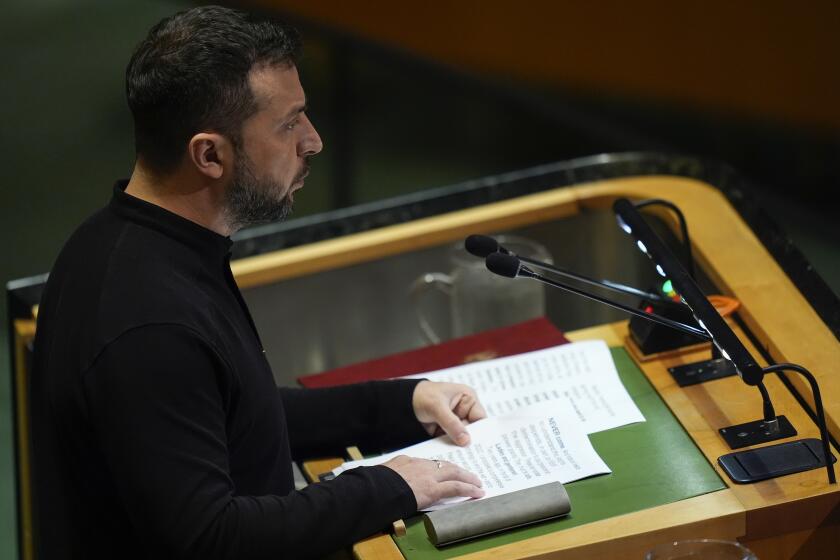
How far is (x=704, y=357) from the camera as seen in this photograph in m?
2.13

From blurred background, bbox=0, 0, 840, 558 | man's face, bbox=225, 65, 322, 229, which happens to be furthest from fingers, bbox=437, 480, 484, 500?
blurred background, bbox=0, 0, 840, 558

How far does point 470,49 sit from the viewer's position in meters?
4.64

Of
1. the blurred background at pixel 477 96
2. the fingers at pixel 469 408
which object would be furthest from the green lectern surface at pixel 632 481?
the blurred background at pixel 477 96

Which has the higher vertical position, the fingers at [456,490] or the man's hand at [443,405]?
the man's hand at [443,405]

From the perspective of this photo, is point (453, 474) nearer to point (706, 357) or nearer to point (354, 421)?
point (354, 421)

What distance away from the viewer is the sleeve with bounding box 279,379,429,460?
2027 millimetres

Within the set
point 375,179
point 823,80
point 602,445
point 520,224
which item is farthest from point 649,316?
point 375,179

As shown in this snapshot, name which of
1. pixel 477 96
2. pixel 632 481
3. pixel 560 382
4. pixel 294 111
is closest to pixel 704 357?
pixel 560 382

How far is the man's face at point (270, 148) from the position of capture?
1730 mm

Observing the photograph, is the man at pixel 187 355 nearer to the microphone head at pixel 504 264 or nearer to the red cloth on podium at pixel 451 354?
the microphone head at pixel 504 264

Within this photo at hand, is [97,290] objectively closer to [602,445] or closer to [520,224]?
[602,445]

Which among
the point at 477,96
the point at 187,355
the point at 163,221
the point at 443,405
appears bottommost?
the point at 443,405

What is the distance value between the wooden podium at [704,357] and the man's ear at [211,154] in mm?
512

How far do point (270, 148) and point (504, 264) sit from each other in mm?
381
